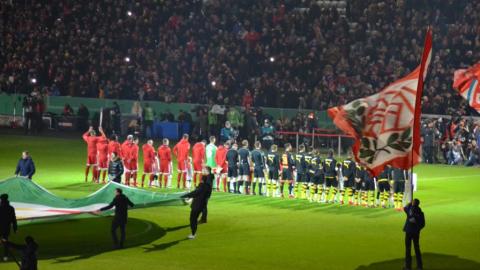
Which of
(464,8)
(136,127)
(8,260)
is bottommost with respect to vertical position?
(8,260)

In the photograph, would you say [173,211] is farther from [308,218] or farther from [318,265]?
[318,265]

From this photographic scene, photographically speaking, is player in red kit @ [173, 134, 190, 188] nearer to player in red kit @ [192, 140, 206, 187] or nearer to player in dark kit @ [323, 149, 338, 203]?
player in red kit @ [192, 140, 206, 187]

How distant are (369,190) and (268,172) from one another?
3.83 metres

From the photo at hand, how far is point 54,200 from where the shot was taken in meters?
27.9

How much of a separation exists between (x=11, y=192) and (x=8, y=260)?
737 cm

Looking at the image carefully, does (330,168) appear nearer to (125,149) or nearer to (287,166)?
(287,166)

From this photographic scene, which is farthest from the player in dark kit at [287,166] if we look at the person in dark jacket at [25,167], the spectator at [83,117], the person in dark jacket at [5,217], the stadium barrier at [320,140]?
the spectator at [83,117]

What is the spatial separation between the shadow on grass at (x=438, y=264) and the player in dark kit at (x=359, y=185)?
7917 millimetres

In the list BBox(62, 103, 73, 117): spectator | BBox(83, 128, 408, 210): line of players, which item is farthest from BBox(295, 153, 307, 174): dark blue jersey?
BBox(62, 103, 73, 117): spectator

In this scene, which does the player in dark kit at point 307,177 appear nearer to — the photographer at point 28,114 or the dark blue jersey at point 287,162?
the dark blue jersey at point 287,162

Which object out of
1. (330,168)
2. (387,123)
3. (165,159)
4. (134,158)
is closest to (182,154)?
(165,159)

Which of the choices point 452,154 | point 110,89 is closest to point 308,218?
point 452,154

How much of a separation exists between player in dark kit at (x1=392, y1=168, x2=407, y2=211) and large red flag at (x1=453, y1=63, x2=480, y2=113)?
355 cm

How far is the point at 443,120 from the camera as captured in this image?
4575 cm
